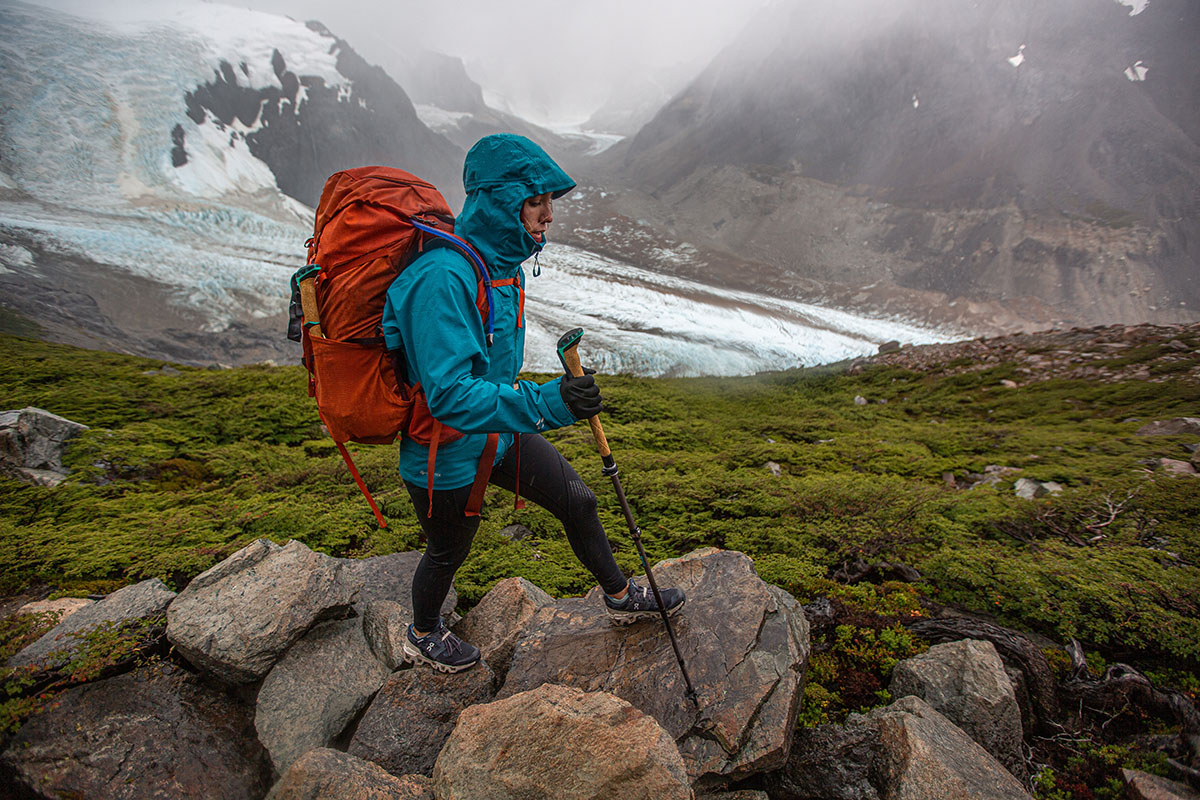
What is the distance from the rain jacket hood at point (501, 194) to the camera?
254 centimetres

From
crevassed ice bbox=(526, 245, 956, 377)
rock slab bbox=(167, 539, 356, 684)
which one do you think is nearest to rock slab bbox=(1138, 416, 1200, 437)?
rock slab bbox=(167, 539, 356, 684)

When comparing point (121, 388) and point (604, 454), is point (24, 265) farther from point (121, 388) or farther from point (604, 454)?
point (604, 454)

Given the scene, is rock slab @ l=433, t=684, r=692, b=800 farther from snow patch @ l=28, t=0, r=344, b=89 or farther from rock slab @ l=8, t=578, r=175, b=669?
snow patch @ l=28, t=0, r=344, b=89

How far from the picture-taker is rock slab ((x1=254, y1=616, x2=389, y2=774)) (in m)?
2.98

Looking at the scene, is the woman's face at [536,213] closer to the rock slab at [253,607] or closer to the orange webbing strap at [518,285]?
the orange webbing strap at [518,285]

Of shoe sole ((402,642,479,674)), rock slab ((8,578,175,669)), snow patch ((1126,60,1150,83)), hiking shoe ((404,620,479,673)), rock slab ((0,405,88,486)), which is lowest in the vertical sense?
rock slab ((0,405,88,486))

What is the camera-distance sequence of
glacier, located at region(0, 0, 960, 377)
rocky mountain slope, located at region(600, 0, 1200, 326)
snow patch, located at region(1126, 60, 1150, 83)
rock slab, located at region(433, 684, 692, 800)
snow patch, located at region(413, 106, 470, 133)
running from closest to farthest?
rock slab, located at region(433, 684, 692, 800) < glacier, located at region(0, 0, 960, 377) < rocky mountain slope, located at region(600, 0, 1200, 326) < snow patch, located at region(1126, 60, 1150, 83) < snow patch, located at region(413, 106, 470, 133)

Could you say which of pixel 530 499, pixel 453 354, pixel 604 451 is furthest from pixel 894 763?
pixel 453 354

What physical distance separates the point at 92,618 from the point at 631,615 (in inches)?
130

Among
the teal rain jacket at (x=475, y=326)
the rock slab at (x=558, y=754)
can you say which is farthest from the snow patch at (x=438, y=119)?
the rock slab at (x=558, y=754)

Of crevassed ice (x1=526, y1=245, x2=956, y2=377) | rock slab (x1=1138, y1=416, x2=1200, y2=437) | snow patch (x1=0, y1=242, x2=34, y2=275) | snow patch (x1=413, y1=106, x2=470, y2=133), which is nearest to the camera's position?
rock slab (x1=1138, y1=416, x2=1200, y2=437)

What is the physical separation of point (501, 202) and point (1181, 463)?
352 inches

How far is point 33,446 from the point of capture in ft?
21.8

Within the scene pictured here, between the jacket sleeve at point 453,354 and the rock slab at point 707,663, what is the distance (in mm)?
1626
